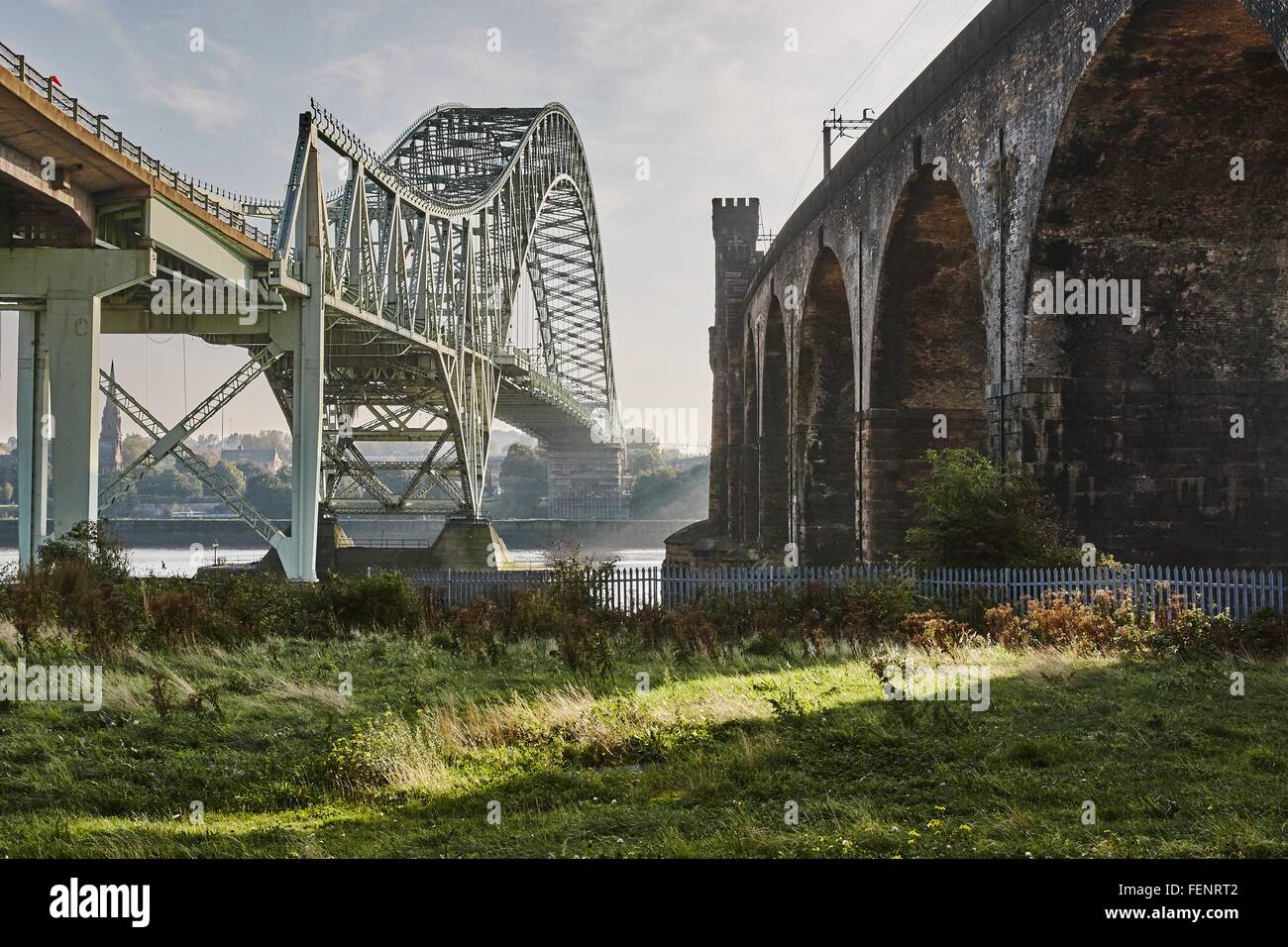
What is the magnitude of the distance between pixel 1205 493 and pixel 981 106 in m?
6.32

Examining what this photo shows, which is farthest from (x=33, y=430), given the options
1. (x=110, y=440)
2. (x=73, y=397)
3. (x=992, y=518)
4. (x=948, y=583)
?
(x=110, y=440)

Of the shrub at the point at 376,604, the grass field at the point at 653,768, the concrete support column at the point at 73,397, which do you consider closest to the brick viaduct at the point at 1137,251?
the grass field at the point at 653,768

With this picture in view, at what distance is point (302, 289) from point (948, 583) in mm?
15625

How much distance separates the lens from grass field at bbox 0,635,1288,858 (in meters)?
5.29

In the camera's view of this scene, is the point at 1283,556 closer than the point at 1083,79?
No

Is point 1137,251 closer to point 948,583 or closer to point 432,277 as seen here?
point 948,583

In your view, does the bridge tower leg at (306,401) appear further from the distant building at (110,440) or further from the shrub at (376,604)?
the distant building at (110,440)

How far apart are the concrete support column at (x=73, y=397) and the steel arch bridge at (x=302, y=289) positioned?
0.10 ft

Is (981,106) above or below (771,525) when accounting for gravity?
above

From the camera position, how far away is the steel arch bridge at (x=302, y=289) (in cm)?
1741

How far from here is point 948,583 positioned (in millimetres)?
15078
